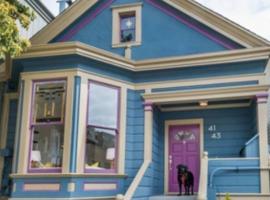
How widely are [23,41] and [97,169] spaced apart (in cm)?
340

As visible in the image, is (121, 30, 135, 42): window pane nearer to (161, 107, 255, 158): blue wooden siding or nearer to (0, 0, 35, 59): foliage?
(161, 107, 255, 158): blue wooden siding

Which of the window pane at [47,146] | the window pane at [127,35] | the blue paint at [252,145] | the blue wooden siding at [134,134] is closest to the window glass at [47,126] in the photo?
the window pane at [47,146]

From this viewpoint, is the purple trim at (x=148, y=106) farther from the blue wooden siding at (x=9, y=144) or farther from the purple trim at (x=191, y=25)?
the blue wooden siding at (x=9, y=144)

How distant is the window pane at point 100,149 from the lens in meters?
9.67

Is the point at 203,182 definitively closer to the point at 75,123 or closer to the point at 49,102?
the point at 75,123

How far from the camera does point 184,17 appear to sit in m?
11.5

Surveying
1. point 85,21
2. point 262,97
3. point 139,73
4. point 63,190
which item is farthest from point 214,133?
point 85,21

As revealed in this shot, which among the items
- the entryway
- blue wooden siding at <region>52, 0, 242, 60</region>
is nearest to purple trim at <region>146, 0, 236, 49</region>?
blue wooden siding at <region>52, 0, 242, 60</region>

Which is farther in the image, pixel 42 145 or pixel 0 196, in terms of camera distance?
pixel 0 196

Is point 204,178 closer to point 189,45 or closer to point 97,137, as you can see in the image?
point 97,137

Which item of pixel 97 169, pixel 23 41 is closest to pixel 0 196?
pixel 97 169

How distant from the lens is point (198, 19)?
1130 cm

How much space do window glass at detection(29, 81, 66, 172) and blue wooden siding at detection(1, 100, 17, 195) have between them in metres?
2.11

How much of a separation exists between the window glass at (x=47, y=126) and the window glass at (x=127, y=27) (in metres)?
2.83
